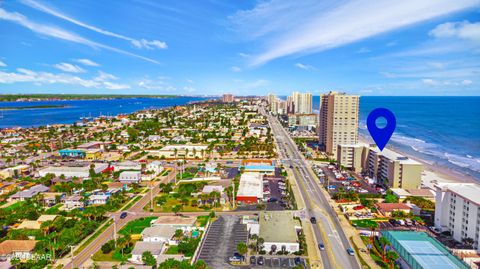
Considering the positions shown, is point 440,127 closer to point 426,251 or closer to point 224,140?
point 224,140

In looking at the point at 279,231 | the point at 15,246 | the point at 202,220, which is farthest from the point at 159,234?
the point at 15,246

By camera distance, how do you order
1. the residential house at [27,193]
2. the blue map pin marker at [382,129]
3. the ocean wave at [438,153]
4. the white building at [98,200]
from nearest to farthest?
the blue map pin marker at [382,129]
the white building at [98,200]
the residential house at [27,193]
the ocean wave at [438,153]

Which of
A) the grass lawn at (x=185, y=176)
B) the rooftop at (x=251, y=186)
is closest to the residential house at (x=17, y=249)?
the rooftop at (x=251, y=186)

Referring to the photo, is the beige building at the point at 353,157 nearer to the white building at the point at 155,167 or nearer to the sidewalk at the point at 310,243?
the sidewalk at the point at 310,243

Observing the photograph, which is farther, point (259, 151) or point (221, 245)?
point (259, 151)

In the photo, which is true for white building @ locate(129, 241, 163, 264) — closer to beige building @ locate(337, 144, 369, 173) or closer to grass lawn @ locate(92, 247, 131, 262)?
grass lawn @ locate(92, 247, 131, 262)

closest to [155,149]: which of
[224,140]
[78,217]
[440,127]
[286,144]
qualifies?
[224,140]
